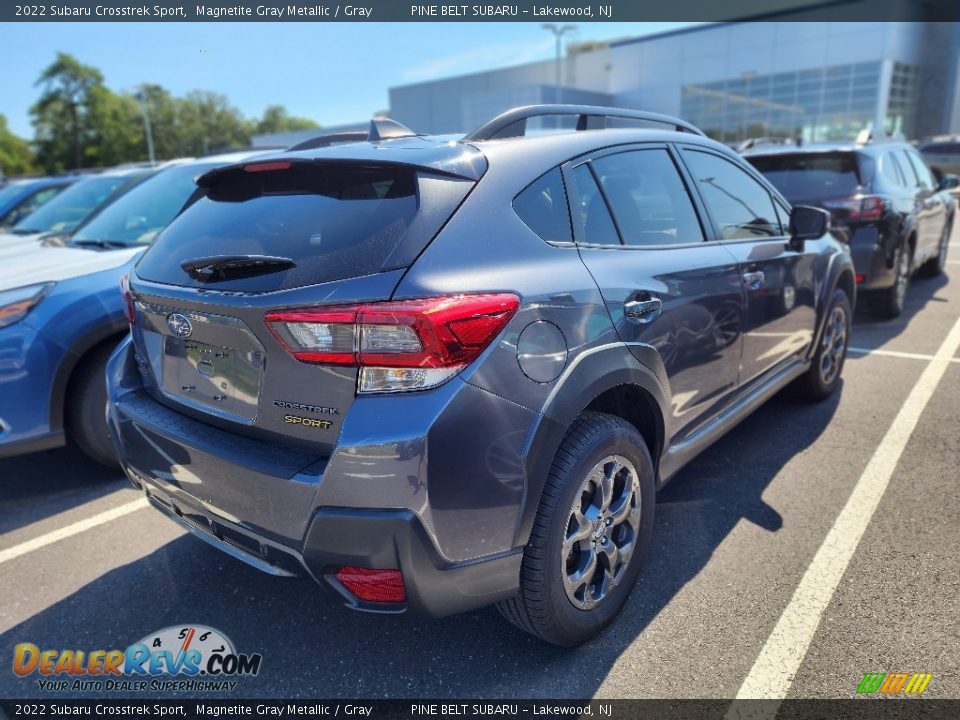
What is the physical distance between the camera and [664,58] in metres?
48.1

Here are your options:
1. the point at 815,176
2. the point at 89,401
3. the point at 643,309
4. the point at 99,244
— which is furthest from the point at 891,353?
the point at 99,244

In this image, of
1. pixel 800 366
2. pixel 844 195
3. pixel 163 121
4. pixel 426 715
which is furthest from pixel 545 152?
pixel 163 121

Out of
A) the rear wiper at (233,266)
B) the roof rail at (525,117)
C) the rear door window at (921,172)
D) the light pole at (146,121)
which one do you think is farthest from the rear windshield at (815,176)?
the light pole at (146,121)

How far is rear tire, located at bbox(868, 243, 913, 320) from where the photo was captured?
6.47 metres

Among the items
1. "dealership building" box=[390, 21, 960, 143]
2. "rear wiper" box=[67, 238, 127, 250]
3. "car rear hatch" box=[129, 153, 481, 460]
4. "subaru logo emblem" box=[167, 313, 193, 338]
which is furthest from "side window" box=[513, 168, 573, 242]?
"dealership building" box=[390, 21, 960, 143]

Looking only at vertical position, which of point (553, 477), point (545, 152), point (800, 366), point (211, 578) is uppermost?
point (545, 152)

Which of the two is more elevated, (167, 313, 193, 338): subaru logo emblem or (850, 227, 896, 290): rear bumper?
(167, 313, 193, 338): subaru logo emblem

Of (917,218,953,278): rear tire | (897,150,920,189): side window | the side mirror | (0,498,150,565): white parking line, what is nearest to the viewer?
(0,498,150,565): white parking line

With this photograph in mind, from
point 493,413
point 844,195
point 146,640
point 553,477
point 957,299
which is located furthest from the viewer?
point 957,299

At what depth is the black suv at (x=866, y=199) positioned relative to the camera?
6.06 m

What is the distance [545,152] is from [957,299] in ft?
23.8

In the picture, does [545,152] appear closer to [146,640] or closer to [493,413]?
[493,413]

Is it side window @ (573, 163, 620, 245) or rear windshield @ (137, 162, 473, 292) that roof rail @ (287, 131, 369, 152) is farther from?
side window @ (573, 163, 620, 245)

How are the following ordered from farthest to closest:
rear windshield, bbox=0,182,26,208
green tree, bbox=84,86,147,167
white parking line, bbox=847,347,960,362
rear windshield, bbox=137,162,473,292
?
green tree, bbox=84,86,147,167 < rear windshield, bbox=0,182,26,208 < white parking line, bbox=847,347,960,362 < rear windshield, bbox=137,162,473,292
